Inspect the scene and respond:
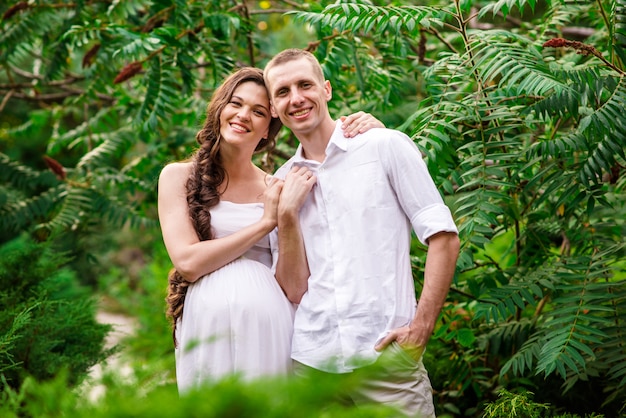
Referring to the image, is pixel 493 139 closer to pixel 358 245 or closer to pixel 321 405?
pixel 358 245

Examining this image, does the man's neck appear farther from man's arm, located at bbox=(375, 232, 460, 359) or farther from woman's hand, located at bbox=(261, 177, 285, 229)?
man's arm, located at bbox=(375, 232, 460, 359)

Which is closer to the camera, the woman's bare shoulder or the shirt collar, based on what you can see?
the shirt collar

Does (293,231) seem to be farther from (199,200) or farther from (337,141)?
(199,200)

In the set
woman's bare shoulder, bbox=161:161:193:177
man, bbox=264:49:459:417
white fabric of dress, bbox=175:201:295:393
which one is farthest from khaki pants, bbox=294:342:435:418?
woman's bare shoulder, bbox=161:161:193:177

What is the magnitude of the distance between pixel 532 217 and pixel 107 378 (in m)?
3.14

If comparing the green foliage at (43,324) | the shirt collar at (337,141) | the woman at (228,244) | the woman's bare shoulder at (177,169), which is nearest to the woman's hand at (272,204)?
the woman at (228,244)

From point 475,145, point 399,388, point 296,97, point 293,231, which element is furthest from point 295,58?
point 399,388

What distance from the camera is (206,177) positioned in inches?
138

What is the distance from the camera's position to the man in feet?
9.44

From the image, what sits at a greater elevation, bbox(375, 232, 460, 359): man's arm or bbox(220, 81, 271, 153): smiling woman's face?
bbox(220, 81, 271, 153): smiling woman's face

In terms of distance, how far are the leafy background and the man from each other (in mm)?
427

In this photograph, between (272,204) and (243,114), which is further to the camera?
(243,114)

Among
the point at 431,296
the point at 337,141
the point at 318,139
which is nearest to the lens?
the point at 431,296

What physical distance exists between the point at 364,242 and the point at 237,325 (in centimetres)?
72
